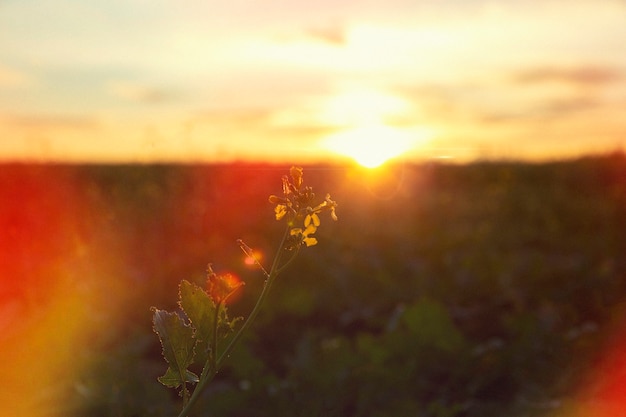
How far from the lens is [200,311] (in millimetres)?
1193

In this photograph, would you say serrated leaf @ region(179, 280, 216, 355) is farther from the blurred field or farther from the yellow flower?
the blurred field

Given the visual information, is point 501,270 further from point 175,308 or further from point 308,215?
point 308,215

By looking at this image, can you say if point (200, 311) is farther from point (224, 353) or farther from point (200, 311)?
point (224, 353)

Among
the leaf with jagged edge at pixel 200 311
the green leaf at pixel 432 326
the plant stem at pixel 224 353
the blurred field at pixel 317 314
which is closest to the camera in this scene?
the plant stem at pixel 224 353

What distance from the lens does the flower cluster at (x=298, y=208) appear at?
1099 millimetres

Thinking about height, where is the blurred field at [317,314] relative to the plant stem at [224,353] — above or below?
below

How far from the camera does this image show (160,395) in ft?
6.98

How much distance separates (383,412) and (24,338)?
1339 millimetres

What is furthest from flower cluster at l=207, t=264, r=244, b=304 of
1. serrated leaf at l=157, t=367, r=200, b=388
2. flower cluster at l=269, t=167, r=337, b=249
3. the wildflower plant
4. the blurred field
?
the blurred field

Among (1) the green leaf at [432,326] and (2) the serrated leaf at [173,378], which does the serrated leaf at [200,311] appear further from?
(1) the green leaf at [432,326]

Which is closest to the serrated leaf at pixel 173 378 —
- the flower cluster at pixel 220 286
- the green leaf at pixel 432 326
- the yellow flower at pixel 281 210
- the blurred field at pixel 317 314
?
the flower cluster at pixel 220 286

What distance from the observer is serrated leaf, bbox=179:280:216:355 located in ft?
3.88

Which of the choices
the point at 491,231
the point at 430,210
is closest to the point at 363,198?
the point at 430,210

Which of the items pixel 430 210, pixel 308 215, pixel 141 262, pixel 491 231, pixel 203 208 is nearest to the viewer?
pixel 308 215
